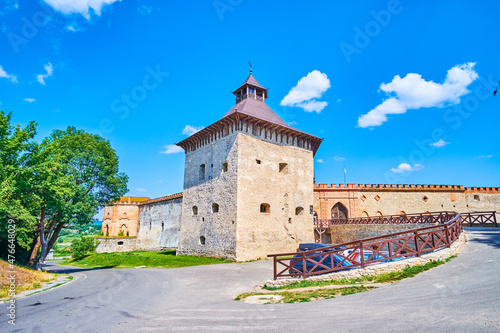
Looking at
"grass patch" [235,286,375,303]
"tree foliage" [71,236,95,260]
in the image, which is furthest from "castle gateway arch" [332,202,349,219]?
"tree foliage" [71,236,95,260]

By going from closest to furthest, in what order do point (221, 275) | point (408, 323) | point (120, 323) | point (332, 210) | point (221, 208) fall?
point (408, 323) < point (120, 323) < point (221, 275) < point (221, 208) < point (332, 210)

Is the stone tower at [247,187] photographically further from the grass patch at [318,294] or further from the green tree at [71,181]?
the grass patch at [318,294]

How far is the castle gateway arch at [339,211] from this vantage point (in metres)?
30.2

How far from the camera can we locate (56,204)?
45.7 feet

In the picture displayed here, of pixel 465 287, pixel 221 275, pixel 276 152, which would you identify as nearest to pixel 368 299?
pixel 465 287

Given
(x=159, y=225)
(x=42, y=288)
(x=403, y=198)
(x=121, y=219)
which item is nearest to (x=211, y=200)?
(x=42, y=288)

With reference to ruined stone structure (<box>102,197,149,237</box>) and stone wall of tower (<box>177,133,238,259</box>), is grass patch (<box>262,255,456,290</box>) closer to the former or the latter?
stone wall of tower (<box>177,133,238,259</box>)

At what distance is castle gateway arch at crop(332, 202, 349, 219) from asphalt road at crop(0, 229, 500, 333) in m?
21.1

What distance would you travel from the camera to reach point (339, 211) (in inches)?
1198

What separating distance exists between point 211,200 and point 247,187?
336cm

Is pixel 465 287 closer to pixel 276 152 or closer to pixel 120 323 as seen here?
pixel 120 323

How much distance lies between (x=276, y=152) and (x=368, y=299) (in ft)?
53.6

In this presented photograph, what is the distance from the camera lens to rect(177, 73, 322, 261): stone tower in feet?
63.2

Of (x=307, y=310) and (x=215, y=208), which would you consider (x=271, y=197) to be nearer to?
(x=215, y=208)
